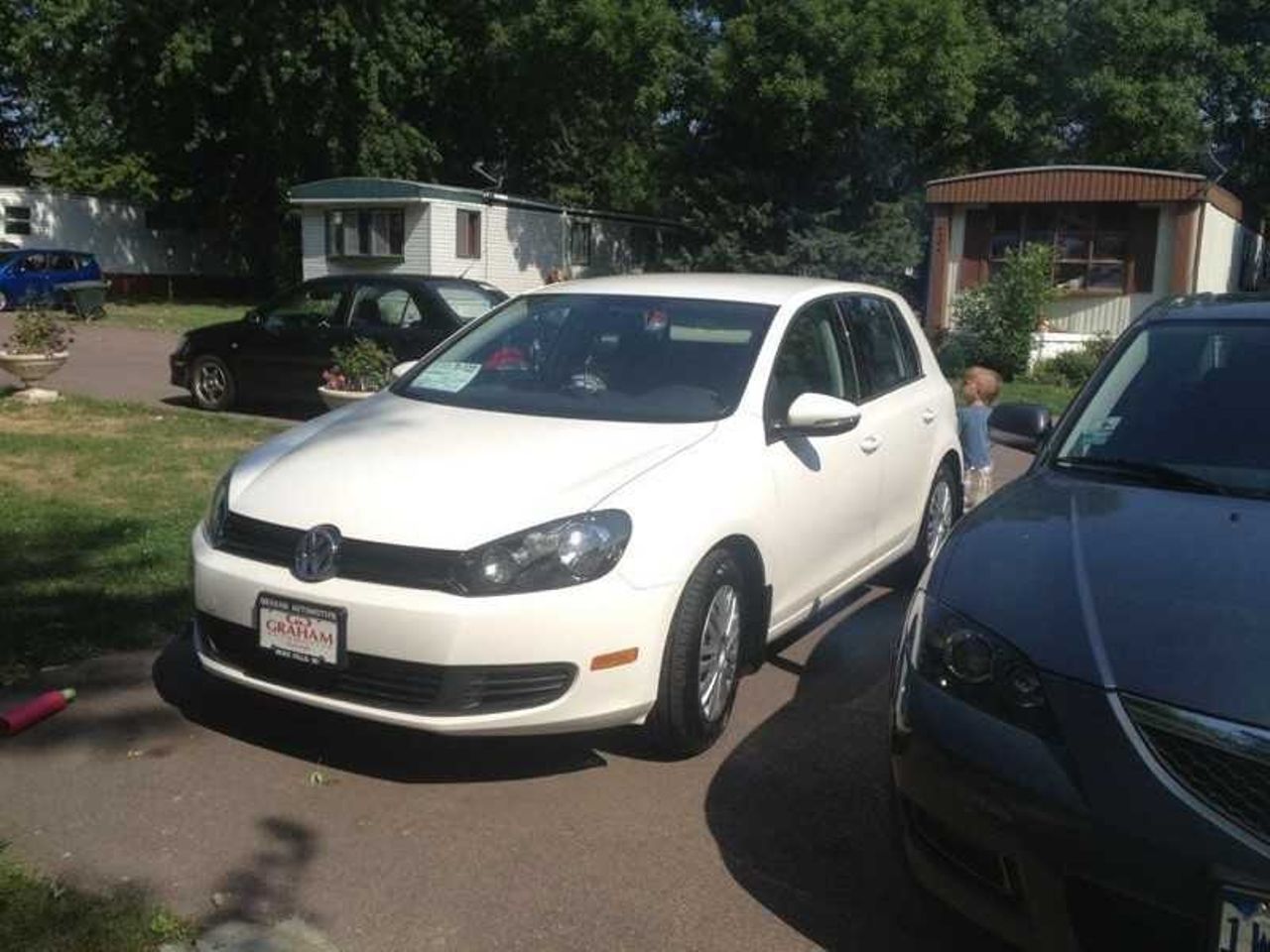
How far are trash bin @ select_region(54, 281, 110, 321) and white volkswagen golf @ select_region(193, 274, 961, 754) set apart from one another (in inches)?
928

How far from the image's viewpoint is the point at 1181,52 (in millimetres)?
31078

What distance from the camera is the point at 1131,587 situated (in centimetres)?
277

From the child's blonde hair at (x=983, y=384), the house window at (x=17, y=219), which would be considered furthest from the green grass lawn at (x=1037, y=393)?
the house window at (x=17, y=219)

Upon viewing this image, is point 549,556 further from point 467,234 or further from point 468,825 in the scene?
point 467,234

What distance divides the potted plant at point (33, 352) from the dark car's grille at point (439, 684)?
9224mm

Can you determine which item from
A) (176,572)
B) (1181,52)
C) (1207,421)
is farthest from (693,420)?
(1181,52)

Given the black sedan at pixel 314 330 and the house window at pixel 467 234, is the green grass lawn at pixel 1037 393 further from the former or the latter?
the house window at pixel 467 234

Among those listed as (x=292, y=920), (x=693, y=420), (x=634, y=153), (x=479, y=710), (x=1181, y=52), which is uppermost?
(x=1181, y=52)

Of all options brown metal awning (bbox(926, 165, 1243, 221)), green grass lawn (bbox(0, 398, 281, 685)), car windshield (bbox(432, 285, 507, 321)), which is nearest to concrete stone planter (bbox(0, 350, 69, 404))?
green grass lawn (bbox(0, 398, 281, 685))

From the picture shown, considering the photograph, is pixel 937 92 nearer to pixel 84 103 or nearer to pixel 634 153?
pixel 634 153

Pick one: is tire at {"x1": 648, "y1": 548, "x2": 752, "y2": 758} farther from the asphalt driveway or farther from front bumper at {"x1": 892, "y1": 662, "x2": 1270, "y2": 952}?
front bumper at {"x1": 892, "y1": 662, "x2": 1270, "y2": 952}

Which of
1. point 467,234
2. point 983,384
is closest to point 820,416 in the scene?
point 983,384

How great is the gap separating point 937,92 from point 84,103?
75.8ft

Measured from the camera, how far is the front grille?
2.31 meters
